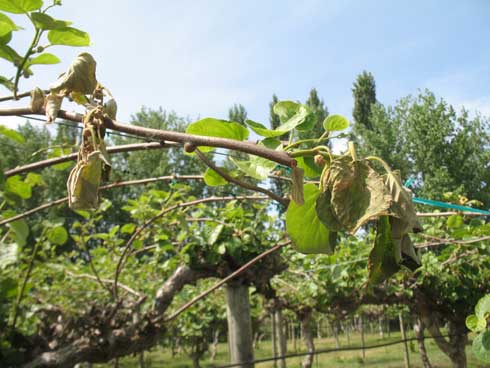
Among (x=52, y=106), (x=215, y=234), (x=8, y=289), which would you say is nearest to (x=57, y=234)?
(x=8, y=289)

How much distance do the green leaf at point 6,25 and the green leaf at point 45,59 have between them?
0.22 feet

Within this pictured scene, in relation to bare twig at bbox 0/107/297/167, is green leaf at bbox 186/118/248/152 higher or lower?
higher

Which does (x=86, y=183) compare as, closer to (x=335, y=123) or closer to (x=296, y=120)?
(x=296, y=120)

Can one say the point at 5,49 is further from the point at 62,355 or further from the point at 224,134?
the point at 62,355

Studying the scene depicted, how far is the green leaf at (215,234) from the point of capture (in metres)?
2.51

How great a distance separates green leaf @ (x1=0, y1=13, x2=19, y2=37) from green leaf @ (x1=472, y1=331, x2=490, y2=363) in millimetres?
1580

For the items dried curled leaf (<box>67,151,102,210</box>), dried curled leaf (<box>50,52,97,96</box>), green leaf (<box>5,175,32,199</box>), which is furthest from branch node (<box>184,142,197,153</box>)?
green leaf (<box>5,175,32,199</box>)

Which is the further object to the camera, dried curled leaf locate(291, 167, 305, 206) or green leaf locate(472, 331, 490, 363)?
green leaf locate(472, 331, 490, 363)

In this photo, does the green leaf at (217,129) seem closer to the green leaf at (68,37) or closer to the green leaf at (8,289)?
the green leaf at (68,37)

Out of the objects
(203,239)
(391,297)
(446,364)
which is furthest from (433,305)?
(446,364)

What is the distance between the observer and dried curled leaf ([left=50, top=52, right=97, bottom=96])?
0.64 meters

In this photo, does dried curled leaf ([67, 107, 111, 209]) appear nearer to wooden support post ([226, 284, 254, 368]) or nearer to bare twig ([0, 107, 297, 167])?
bare twig ([0, 107, 297, 167])

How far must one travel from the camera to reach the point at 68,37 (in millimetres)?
912

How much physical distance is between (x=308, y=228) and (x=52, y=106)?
416mm
